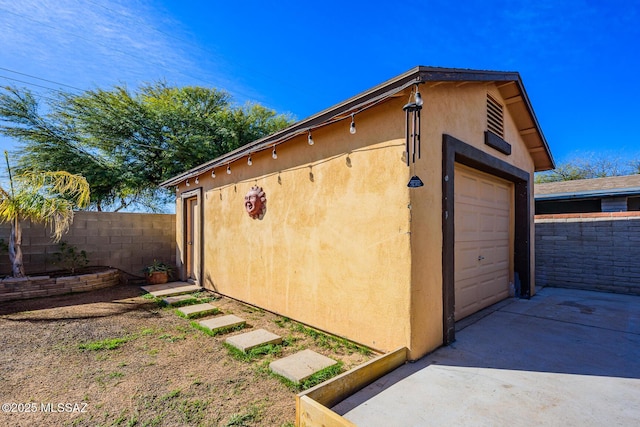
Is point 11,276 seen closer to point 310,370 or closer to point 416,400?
point 310,370

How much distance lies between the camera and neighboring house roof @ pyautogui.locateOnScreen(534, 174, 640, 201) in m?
7.50

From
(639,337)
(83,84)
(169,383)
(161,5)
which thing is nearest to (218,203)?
(169,383)

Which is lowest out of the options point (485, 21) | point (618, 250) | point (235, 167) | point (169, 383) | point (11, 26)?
point (169, 383)

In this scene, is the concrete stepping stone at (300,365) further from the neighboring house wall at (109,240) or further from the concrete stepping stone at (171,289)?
the neighboring house wall at (109,240)

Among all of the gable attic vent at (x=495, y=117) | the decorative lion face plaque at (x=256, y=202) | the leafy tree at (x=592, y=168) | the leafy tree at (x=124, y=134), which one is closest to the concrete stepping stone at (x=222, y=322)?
the decorative lion face plaque at (x=256, y=202)

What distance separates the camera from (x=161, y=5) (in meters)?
7.17

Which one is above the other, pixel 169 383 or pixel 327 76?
pixel 327 76

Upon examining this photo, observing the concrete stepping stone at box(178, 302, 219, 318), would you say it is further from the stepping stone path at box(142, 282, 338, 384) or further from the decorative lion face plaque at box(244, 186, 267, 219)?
the decorative lion face plaque at box(244, 186, 267, 219)

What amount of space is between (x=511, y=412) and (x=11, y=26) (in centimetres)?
1274

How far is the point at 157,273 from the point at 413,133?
7669 millimetres

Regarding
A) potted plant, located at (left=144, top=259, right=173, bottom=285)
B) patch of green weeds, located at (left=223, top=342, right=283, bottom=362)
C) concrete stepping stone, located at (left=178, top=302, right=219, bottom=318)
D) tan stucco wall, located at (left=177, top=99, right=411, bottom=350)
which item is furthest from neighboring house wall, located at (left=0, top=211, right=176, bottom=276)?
patch of green weeds, located at (left=223, top=342, right=283, bottom=362)

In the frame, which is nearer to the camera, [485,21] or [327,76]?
[485,21]

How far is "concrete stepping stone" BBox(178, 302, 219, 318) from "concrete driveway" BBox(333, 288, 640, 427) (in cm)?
360

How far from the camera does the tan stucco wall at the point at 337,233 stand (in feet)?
10.6
